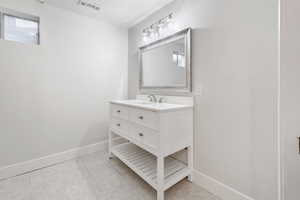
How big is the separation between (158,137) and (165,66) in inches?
42.1

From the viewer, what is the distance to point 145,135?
146cm

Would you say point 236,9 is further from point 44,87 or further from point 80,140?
point 80,140

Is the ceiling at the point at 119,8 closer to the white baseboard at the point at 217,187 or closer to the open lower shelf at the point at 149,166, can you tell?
the open lower shelf at the point at 149,166

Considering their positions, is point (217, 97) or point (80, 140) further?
point (80, 140)

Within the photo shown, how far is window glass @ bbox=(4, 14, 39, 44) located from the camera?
1775 millimetres

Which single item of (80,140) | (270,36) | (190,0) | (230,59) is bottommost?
(80,140)

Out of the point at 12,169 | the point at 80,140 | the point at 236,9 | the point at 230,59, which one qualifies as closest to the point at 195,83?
the point at 230,59

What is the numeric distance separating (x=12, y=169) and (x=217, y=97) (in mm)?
2551

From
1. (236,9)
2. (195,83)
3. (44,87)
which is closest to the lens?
(236,9)

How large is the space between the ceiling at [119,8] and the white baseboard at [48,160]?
6.98ft

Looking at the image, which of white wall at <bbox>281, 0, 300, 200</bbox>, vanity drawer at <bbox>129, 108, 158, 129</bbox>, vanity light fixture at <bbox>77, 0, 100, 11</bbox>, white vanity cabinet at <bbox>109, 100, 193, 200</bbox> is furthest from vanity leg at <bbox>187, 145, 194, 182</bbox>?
vanity light fixture at <bbox>77, 0, 100, 11</bbox>

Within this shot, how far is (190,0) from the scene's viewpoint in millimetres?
1611

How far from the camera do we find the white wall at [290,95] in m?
0.64

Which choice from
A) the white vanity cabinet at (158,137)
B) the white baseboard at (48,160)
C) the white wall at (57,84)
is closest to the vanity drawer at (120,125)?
the white vanity cabinet at (158,137)
